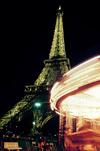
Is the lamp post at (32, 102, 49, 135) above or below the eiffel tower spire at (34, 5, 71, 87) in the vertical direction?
below

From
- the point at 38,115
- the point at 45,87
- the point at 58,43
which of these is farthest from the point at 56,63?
the point at 38,115

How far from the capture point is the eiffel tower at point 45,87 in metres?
26.7

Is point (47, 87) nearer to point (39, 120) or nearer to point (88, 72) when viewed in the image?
point (39, 120)

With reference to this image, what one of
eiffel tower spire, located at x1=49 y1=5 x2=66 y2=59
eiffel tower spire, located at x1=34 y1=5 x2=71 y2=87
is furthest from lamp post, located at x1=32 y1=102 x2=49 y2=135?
eiffel tower spire, located at x1=49 y1=5 x2=66 y2=59

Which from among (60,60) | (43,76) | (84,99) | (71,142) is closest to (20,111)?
(43,76)

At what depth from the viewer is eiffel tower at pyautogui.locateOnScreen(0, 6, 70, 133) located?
26734mm

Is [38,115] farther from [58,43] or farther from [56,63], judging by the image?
[58,43]

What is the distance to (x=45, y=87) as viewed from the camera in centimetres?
2855

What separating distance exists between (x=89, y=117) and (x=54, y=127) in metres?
26.4

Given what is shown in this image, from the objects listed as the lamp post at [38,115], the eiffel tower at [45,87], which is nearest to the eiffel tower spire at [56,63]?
the eiffel tower at [45,87]

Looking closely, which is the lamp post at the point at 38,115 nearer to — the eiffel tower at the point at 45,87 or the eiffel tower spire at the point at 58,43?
the eiffel tower at the point at 45,87

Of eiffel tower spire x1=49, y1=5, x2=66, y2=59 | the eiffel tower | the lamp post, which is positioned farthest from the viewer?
eiffel tower spire x1=49, y1=5, x2=66, y2=59

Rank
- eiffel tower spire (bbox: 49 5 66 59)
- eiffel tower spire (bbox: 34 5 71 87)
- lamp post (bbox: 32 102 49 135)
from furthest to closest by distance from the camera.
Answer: eiffel tower spire (bbox: 49 5 66 59)
eiffel tower spire (bbox: 34 5 71 87)
lamp post (bbox: 32 102 49 135)

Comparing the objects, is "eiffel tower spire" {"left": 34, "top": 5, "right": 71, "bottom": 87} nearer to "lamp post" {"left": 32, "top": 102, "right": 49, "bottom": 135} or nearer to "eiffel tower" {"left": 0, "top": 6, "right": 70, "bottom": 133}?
"eiffel tower" {"left": 0, "top": 6, "right": 70, "bottom": 133}
